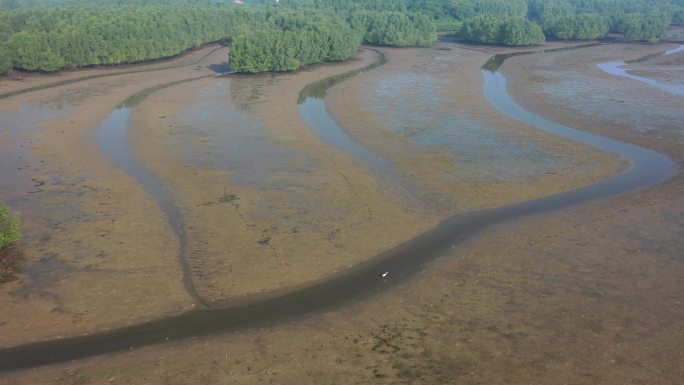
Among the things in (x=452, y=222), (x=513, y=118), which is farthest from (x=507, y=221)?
(x=513, y=118)

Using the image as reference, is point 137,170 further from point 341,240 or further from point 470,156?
point 470,156

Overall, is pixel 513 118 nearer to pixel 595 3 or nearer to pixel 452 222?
pixel 452 222

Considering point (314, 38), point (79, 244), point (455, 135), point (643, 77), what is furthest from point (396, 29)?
point (79, 244)

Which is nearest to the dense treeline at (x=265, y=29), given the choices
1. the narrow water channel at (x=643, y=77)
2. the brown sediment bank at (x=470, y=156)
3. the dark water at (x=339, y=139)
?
the dark water at (x=339, y=139)

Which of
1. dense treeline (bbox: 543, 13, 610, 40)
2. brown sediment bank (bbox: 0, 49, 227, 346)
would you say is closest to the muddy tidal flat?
brown sediment bank (bbox: 0, 49, 227, 346)

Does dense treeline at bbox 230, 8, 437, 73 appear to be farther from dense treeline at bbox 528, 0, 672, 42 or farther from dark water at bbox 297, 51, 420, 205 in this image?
dense treeline at bbox 528, 0, 672, 42

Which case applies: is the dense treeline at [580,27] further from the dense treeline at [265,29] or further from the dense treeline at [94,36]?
the dense treeline at [94,36]
